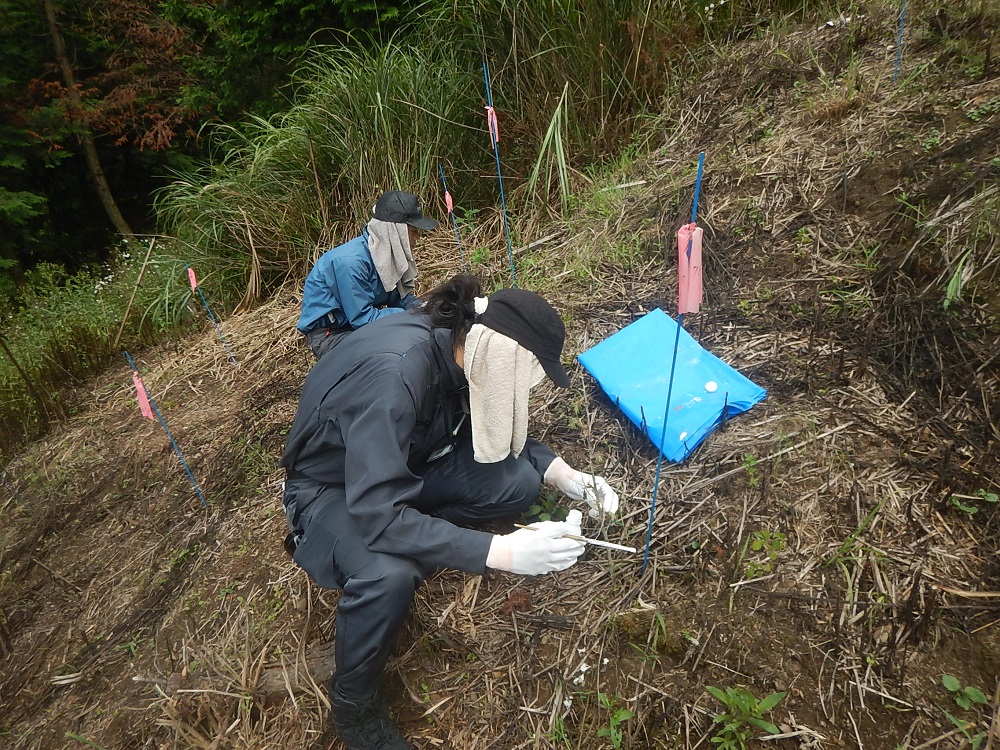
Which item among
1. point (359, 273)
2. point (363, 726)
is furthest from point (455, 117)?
point (363, 726)

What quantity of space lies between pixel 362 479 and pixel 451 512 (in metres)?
0.62

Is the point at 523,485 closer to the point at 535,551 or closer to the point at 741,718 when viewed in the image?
the point at 535,551

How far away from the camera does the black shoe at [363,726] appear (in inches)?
61.6

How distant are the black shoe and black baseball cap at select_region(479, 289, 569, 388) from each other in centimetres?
111

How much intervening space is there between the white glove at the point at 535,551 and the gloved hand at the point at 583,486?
0.79 ft

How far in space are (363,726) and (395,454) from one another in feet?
2.61

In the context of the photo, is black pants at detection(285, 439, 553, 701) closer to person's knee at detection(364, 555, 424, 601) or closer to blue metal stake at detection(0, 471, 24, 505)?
person's knee at detection(364, 555, 424, 601)

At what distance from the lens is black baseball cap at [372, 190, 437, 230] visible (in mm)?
3146

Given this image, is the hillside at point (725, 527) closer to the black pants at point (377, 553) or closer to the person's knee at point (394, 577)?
the black pants at point (377, 553)

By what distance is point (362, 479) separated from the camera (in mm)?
1505

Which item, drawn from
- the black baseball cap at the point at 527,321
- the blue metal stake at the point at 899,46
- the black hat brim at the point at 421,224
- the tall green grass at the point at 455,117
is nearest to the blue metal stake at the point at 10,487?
the tall green grass at the point at 455,117

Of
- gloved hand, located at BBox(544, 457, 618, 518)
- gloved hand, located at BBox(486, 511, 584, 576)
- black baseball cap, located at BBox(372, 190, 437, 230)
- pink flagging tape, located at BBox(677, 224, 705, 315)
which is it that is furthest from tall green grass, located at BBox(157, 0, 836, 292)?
gloved hand, located at BBox(486, 511, 584, 576)

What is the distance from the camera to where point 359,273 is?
3.17 meters

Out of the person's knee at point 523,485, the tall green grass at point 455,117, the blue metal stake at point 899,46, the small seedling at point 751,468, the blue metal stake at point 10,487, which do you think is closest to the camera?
the small seedling at point 751,468
